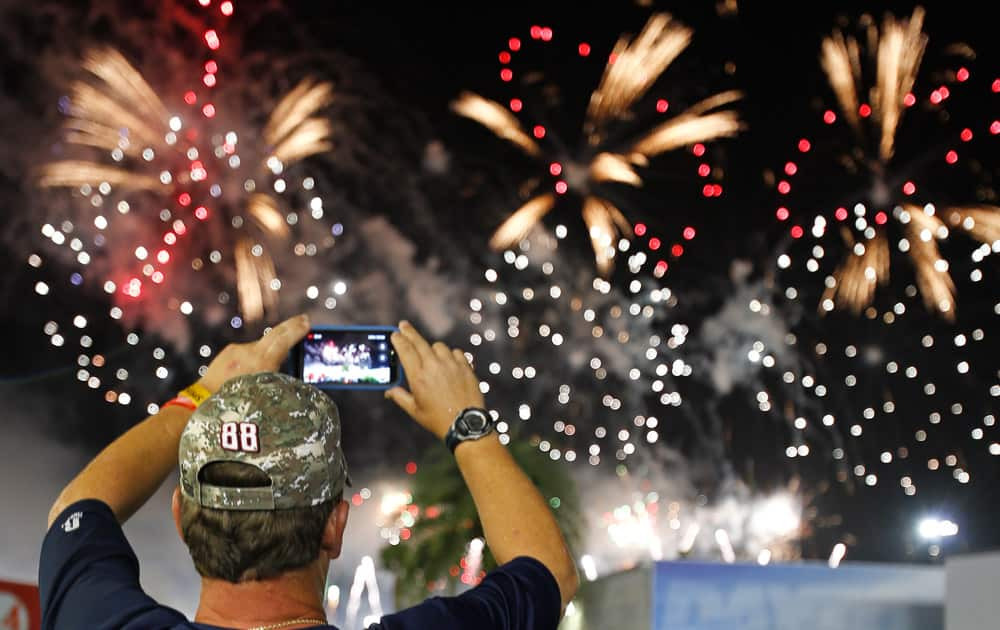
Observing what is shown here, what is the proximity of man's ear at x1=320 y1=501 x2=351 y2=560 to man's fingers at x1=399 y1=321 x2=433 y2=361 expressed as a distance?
2.34 ft

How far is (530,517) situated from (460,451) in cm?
29

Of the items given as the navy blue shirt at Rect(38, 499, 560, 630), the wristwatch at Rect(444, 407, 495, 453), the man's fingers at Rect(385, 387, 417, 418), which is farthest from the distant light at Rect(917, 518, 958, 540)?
the navy blue shirt at Rect(38, 499, 560, 630)

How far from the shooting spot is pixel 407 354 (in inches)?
123

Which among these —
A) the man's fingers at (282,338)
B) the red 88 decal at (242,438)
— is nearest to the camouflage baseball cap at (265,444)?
the red 88 decal at (242,438)

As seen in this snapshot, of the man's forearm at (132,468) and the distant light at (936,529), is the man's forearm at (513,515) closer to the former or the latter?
the man's forearm at (132,468)

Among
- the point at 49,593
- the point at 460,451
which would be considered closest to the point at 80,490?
the point at 49,593

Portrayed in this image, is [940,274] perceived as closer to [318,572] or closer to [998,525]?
[998,525]

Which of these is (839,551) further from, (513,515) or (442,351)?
(513,515)

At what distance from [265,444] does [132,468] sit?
0.69 meters

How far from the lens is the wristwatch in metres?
2.95

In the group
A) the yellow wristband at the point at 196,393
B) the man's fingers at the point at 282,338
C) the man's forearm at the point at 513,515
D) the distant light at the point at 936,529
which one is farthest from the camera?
the distant light at the point at 936,529

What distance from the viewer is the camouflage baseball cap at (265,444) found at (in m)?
2.33

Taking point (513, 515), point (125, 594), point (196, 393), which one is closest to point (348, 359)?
point (196, 393)

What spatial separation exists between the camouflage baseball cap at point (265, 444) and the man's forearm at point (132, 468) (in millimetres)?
437
